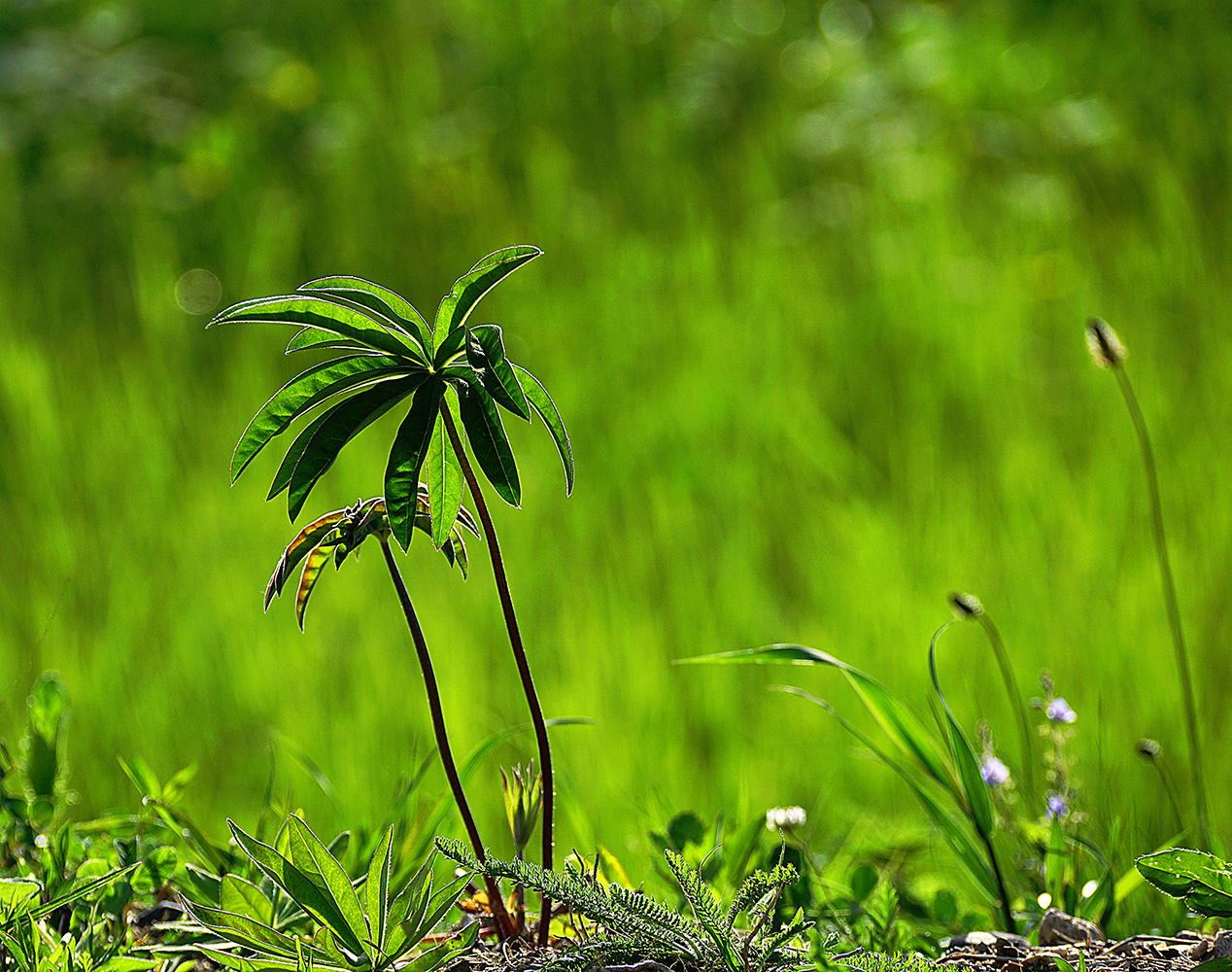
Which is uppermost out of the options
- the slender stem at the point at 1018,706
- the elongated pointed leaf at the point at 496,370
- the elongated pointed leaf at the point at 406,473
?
the elongated pointed leaf at the point at 496,370

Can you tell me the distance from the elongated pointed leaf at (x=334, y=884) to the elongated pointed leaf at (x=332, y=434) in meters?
0.29

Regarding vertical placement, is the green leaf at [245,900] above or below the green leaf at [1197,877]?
above

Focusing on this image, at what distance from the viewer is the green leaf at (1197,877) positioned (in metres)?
0.93

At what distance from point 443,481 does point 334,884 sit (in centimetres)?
36

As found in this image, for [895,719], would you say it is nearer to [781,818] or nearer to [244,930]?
[781,818]

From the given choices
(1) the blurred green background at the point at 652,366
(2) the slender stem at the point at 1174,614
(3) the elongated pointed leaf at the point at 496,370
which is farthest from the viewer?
(1) the blurred green background at the point at 652,366

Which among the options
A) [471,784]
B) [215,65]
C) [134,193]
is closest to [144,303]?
→ [134,193]

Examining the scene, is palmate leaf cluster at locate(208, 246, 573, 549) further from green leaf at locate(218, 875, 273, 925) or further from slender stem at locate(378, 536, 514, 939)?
green leaf at locate(218, 875, 273, 925)

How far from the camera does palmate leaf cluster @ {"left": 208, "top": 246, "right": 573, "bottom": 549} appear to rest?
81 centimetres

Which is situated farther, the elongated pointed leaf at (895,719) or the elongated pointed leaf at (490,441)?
the elongated pointed leaf at (895,719)

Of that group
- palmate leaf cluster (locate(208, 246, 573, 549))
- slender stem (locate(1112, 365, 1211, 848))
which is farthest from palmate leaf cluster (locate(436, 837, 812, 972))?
slender stem (locate(1112, 365, 1211, 848))

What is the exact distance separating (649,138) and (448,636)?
8.03 ft

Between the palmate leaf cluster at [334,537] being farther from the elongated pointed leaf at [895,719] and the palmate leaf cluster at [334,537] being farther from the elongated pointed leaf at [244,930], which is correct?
the elongated pointed leaf at [895,719]

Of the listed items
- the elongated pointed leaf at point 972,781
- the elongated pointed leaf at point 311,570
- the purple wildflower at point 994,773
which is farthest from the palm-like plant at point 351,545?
the purple wildflower at point 994,773
